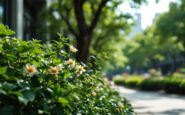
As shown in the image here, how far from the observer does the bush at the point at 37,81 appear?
3242 millimetres

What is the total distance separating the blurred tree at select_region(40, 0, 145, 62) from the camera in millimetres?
17438

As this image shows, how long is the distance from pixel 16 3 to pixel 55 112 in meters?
12.0

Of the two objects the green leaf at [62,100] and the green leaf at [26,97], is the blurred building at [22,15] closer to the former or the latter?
the green leaf at [62,100]

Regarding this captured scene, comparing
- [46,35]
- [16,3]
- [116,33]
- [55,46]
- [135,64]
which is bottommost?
[55,46]

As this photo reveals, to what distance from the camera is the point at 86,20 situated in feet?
95.9

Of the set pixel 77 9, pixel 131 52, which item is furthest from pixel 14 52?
pixel 131 52

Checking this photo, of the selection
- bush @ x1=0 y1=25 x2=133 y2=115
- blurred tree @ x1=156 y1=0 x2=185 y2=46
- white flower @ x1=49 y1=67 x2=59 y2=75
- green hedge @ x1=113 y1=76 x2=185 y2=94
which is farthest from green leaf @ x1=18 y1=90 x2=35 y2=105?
blurred tree @ x1=156 y1=0 x2=185 y2=46

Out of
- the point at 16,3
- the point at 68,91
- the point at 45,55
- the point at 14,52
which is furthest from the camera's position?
the point at 16,3

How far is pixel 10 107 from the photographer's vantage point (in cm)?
315

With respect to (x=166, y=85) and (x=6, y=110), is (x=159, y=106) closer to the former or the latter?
(x=166, y=85)

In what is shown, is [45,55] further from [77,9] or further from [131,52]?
[131,52]

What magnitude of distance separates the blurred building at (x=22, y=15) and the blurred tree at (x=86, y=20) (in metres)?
1.09

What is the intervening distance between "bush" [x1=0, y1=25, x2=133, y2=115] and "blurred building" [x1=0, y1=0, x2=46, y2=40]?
1033 centimetres

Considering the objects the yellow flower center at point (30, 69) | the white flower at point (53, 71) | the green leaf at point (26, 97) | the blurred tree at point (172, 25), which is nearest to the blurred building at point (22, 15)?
the white flower at point (53, 71)
